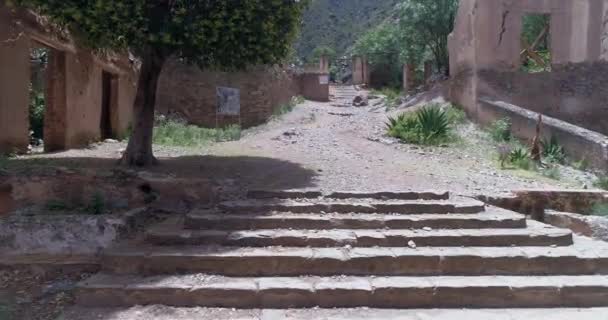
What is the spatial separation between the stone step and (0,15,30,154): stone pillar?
198 inches

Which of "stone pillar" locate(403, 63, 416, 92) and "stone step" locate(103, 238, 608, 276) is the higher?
"stone pillar" locate(403, 63, 416, 92)

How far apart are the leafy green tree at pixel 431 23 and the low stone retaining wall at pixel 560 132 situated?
24.8ft

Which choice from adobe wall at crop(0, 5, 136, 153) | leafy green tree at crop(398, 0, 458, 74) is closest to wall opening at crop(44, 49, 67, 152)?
adobe wall at crop(0, 5, 136, 153)

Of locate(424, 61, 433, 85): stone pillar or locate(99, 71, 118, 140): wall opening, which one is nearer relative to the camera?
locate(99, 71, 118, 140): wall opening

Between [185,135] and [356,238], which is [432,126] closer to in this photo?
[185,135]

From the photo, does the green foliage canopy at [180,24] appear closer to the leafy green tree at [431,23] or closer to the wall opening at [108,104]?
the wall opening at [108,104]

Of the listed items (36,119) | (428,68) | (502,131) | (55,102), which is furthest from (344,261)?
(428,68)

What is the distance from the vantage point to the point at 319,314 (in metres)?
4.70

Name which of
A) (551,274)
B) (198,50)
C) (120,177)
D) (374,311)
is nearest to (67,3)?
(198,50)

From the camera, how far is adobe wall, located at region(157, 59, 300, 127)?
682 inches

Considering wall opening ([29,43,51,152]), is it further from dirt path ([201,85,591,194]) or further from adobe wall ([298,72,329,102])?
adobe wall ([298,72,329,102])

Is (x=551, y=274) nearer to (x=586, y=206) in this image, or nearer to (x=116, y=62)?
(x=586, y=206)

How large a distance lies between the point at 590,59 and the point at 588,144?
5323 millimetres

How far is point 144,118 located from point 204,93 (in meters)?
8.97
